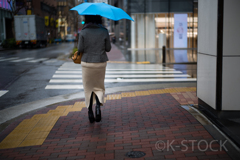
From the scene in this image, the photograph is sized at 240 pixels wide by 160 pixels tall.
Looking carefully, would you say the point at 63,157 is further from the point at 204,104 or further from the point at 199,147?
the point at 204,104

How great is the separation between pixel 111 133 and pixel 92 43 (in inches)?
62.5

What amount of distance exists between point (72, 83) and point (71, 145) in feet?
22.1

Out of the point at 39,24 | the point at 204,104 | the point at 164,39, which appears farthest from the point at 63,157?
the point at 39,24

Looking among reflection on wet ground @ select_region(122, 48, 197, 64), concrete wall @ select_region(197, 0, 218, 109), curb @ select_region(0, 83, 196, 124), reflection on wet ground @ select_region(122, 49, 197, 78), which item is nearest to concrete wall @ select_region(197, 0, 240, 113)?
concrete wall @ select_region(197, 0, 218, 109)

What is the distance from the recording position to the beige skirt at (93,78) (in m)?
5.35

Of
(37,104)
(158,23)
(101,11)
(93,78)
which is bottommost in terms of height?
(37,104)

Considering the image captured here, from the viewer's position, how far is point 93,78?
215 inches

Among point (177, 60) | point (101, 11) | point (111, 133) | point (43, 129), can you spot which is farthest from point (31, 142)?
point (177, 60)

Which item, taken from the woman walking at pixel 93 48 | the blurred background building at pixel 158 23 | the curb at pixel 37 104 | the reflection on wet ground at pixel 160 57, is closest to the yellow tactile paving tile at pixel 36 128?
the curb at pixel 37 104

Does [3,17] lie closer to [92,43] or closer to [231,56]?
[92,43]

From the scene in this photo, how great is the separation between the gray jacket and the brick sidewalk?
1254 mm

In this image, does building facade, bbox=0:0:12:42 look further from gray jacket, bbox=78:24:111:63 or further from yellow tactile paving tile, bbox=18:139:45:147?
yellow tactile paving tile, bbox=18:139:45:147

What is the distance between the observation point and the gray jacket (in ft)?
17.2

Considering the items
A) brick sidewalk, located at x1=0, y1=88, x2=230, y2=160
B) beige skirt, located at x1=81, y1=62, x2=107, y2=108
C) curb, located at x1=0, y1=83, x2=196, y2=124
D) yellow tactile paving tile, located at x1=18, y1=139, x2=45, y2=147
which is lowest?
curb, located at x1=0, y1=83, x2=196, y2=124
